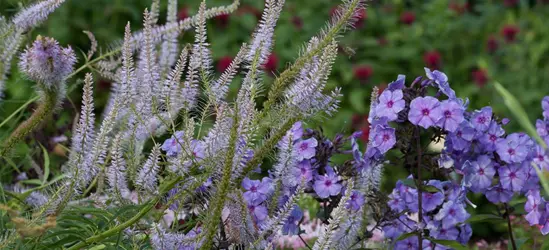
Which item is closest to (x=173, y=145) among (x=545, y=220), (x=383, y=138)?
(x=383, y=138)

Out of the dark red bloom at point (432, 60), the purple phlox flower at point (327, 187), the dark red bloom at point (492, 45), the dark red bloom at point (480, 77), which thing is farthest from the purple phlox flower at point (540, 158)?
the dark red bloom at point (492, 45)

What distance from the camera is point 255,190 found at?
2766 millimetres

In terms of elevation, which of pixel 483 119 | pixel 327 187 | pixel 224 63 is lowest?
pixel 327 187

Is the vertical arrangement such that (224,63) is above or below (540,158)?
above

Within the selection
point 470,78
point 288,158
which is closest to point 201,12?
point 288,158

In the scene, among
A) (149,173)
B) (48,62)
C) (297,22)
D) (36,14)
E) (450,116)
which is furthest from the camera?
(297,22)

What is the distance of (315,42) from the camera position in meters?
2.33

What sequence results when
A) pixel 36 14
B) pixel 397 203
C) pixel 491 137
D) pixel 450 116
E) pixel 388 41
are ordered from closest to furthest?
pixel 36 14 < pixel 450 116 < pixel 491 137 < pixel 397 203 < pixel 388 41

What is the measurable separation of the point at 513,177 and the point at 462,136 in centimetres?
25

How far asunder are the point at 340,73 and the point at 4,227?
4.32 metres

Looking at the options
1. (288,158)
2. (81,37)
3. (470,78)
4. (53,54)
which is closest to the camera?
(53,54)

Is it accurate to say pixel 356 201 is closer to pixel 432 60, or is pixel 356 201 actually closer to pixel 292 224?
pixel 292 224

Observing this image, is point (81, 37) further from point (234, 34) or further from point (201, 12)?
point (201, 12)

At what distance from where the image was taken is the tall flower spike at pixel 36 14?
2584 millimetres
